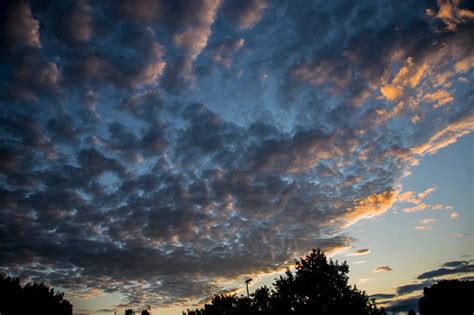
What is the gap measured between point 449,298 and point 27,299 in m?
70.5

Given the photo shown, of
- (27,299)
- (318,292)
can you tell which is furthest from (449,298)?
(27,299)

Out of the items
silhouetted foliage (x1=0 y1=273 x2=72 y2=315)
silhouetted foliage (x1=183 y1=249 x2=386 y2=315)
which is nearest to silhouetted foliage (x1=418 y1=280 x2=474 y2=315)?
Result: silhouetted foliage (x1=183 y1=249 x2=386 y2=315)

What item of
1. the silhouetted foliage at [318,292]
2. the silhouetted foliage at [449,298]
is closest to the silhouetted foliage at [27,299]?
the silhouetted foliage at [318,292]

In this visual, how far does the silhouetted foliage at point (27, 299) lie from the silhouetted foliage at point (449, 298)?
65029 mm

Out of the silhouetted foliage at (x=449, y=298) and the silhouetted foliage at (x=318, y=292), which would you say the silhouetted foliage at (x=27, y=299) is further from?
the silhouetted foliage at (x=449, y=298)

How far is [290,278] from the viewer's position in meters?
35.1

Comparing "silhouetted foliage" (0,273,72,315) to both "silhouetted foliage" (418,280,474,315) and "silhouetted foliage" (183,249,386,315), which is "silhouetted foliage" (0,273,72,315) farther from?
"silhouetted foliage" (418,280,474,315)

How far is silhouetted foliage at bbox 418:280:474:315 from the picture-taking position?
49.1 metres

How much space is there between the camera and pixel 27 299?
119 ft

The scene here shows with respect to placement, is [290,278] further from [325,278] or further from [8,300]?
[8,300]

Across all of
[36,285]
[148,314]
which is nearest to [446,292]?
[148,314]

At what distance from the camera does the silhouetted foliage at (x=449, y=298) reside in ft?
161

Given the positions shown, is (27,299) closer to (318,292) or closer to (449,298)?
(318,292)

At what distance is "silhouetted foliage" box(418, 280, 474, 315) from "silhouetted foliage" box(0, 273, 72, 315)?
2560 inches
